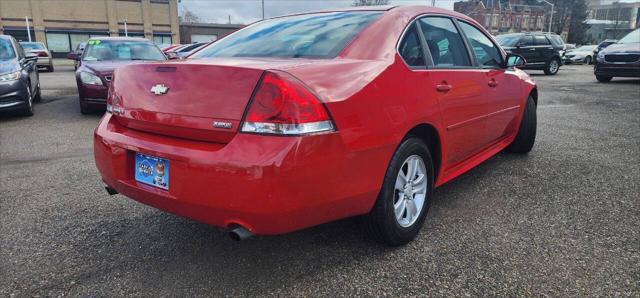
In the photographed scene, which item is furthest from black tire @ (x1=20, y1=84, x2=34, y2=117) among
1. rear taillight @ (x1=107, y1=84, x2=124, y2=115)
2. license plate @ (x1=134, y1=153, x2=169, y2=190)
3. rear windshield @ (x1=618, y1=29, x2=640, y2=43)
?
rear windshield @ (x1=618, y1=29, x2=640, y2=43)

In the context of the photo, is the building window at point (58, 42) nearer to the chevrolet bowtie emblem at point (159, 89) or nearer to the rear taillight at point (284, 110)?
the chevrolet bowtie emblem at point (159, 89)

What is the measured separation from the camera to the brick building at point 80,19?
40.0 meters

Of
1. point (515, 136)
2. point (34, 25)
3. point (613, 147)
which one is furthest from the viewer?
point (34, 25)

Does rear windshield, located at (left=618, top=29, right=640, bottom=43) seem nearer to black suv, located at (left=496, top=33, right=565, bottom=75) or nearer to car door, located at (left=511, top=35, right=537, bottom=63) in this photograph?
black suv, located at (left=496, top=33, right=565, bottom=75)

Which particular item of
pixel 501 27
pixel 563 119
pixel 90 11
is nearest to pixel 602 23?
pixel 501 27

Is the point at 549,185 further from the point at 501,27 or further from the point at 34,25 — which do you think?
the point at 501,27

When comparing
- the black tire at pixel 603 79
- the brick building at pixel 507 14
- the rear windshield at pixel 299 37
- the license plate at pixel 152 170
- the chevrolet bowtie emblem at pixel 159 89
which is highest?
the brick building at pixel 507 14

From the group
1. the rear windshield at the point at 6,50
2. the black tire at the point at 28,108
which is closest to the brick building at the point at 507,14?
the rear windshield at the point at 6,50

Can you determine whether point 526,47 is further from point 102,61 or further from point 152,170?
point 152,170

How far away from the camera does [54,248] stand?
8.96 ft

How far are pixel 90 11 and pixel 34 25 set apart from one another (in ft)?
16.1

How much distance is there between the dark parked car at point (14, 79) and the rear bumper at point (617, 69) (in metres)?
14.5

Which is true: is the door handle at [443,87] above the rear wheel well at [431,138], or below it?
above

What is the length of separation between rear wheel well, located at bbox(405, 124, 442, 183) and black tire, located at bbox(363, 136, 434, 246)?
0.07 metres
